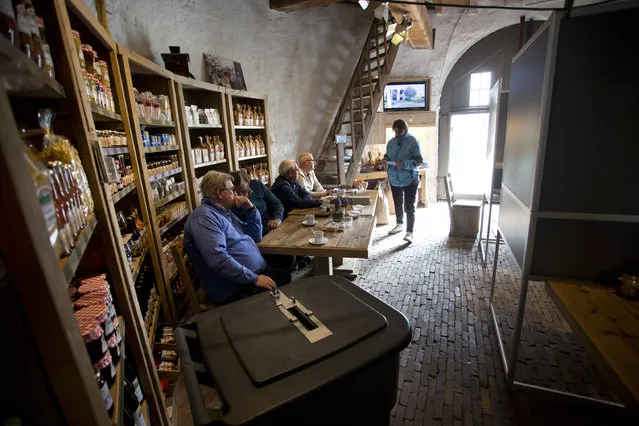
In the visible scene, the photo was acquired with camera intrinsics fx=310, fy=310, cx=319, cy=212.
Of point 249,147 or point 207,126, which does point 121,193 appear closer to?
point 207,126

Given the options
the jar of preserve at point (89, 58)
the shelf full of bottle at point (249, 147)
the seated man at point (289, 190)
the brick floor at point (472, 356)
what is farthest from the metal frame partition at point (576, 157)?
the shelf full of bottle at point (249, 147)

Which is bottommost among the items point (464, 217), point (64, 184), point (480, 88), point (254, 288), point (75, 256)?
point (464, 217)

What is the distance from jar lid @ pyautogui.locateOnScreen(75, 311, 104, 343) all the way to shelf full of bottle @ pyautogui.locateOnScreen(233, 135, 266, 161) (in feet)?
9.43

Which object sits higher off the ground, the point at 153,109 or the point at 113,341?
the point at 153,109

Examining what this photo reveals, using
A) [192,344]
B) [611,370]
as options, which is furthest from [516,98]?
[192,344]

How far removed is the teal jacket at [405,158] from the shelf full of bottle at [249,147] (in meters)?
1.88

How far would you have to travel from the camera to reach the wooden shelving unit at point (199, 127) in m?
2.75

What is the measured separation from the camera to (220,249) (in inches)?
77.7

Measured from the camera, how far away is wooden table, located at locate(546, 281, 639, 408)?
1.02 metres

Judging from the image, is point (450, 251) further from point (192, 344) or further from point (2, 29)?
point (2, 29)

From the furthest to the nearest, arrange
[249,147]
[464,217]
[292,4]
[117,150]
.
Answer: [464,217] → [292,4] → [249,147] → [117,150]

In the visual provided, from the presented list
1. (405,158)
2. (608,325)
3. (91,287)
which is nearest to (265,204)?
(91,287)

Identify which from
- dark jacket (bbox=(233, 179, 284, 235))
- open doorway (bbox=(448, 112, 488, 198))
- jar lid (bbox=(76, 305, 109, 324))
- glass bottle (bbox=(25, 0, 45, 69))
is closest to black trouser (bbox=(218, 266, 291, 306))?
dark jacket (bbox=(233, 179, 284, 235))

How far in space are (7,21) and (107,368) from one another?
96 centimetres
